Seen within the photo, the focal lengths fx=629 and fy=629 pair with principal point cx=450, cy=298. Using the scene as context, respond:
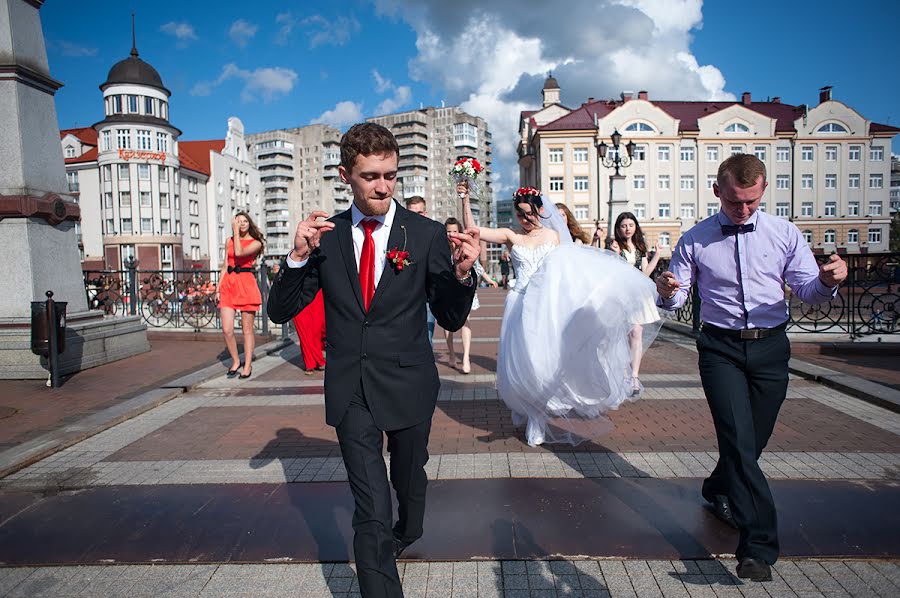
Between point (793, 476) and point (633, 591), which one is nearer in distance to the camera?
point (633, 591)

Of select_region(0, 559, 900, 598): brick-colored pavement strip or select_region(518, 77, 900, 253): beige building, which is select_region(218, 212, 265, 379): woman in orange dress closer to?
select_region(0, 559, 900, 598): brick-colored pavement strip

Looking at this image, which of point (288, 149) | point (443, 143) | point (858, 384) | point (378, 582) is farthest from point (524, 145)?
point (378, 582)

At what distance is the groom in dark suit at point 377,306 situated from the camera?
2.77 m

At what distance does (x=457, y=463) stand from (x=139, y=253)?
227ft

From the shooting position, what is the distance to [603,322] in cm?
529

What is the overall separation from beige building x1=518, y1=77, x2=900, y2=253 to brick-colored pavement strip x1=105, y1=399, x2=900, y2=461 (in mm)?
60208

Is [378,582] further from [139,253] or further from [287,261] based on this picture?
[139,253]

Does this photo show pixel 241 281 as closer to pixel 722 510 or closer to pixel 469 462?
pixel 469 462

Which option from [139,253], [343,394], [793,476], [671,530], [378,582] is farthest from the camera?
[139,253]

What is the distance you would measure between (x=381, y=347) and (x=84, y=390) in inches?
272

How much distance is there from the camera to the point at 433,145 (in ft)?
424

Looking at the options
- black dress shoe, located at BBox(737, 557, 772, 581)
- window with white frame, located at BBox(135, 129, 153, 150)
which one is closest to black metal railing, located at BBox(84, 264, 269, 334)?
black dress shoe, located at BBox(737, 557, 772, 581)

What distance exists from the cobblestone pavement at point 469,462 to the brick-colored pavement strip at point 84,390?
70 cm

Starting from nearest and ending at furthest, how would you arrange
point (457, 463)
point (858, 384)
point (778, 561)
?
point (778, 561) < point (457, 463) < point (858, 384)
